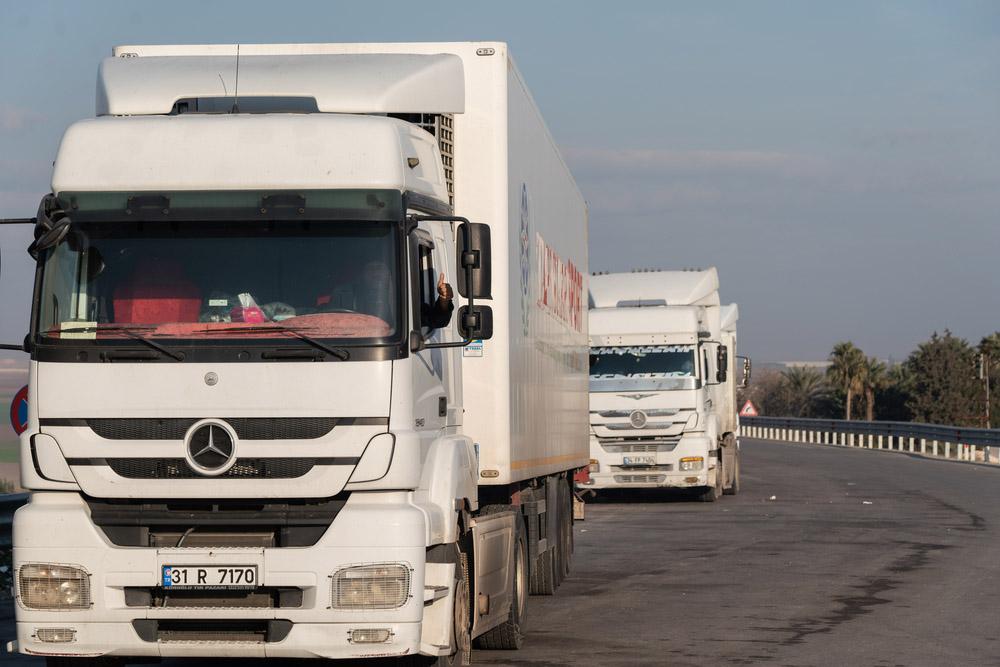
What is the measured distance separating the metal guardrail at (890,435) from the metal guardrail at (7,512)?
118ft

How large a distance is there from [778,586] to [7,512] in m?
6.96

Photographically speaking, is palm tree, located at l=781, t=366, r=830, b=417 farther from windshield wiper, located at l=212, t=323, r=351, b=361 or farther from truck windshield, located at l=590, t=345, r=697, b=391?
windshield wiper, located at l=212, t=323, r=351, b=361

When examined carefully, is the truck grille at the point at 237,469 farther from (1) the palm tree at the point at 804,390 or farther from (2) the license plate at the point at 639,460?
(1) the palm tree at the point at 804,390

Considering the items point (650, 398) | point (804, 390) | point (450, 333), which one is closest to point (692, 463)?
point (650, 398)

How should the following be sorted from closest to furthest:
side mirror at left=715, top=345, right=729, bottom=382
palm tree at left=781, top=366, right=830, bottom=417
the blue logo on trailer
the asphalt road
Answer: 1. the asphalt road
2. the blue logo on trailer
3. side mirror at left=715, top=345, right=729, bottom=382
4. palm tree at left=781, top=366, right=830, bottom=417

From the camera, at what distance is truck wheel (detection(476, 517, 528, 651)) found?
11516mm

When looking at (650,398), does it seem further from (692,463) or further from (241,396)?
(241,396)

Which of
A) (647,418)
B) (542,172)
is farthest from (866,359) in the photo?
(542,172)

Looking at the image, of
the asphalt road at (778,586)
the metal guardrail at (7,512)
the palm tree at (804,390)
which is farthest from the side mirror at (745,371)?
the palm tree at (804,390)

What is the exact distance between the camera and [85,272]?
8570mm

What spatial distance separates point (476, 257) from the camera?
8.76 meters

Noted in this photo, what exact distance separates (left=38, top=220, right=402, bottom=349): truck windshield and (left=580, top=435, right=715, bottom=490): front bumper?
19483mm

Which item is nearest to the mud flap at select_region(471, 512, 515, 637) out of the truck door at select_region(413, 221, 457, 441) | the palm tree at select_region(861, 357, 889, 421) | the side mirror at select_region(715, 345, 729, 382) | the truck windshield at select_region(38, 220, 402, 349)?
the truck door at select_region(413, 221, 457, 441)

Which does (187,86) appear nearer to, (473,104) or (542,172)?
(473,104)
